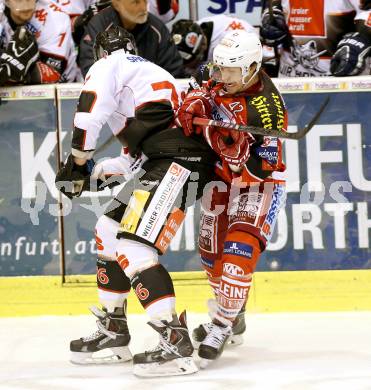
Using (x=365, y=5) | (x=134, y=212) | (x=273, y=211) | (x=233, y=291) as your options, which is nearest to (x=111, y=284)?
(x=134, y=212)

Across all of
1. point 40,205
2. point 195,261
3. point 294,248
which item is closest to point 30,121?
point 40,205

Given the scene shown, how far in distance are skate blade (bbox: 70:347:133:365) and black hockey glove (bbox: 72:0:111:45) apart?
2248mm

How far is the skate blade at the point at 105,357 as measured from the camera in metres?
5.02

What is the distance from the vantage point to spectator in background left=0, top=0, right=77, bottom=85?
5926 millimetres

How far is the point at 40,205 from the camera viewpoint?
19.6ft

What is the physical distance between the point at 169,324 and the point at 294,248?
4.90 feet

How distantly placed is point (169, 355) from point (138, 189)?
0.73 metres

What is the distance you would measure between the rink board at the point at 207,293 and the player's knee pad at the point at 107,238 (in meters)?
1.02

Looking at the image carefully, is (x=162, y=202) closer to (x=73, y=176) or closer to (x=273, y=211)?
(x=73, y=176)

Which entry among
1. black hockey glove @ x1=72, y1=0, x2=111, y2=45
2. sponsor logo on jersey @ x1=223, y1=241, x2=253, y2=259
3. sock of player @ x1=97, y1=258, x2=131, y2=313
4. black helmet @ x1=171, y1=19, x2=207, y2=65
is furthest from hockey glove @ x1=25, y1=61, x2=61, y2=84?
sponsor logo on jersey @ x1=223, y1=241, x2=253, y2=259

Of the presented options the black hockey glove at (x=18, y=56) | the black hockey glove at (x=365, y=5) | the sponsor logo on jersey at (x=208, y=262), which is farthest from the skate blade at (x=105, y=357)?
the black hockey glove at (x=365, y=5)

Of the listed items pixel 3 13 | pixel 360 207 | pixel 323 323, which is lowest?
pixel 323 323

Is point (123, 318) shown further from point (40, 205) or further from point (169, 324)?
point (40, 205)

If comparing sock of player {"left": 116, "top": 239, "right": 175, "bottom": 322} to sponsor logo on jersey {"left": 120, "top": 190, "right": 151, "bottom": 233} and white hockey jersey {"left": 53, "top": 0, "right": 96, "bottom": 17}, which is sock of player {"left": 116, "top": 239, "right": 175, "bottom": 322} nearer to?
sponsor logo on jersey {"left": 120, "top": 190, "right": 151, "bottom": 233}
